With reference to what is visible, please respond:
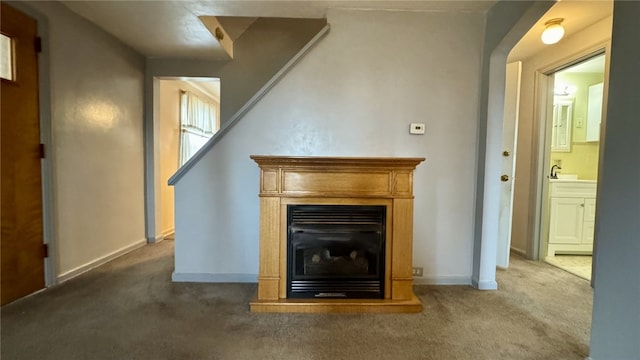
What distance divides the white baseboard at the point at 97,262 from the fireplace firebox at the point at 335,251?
197cm

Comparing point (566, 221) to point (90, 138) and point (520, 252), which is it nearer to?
point (520, 252)

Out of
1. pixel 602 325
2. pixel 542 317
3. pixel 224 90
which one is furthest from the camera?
pixel 224 90

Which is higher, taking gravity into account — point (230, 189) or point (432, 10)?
point (432, 10)

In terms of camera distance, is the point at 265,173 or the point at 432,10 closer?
the point at 265,173

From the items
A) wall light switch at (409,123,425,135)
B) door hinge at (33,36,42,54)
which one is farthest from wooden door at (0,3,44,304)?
wall light switch at (409,123,425,135)

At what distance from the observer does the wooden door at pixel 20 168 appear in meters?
2.20

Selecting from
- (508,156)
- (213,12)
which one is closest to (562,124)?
(508,156)

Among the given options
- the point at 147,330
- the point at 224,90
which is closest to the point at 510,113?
the point at 224,90

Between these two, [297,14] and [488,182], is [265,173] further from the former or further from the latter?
[488,182]

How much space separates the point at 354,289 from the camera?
7.52 feet

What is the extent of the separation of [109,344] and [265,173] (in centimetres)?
131

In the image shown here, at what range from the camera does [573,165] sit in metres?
4.23

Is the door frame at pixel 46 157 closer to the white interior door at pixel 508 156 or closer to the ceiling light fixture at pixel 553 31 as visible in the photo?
the white interior door at pixel 508 156

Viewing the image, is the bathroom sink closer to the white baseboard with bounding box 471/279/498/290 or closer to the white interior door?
the white interior door
